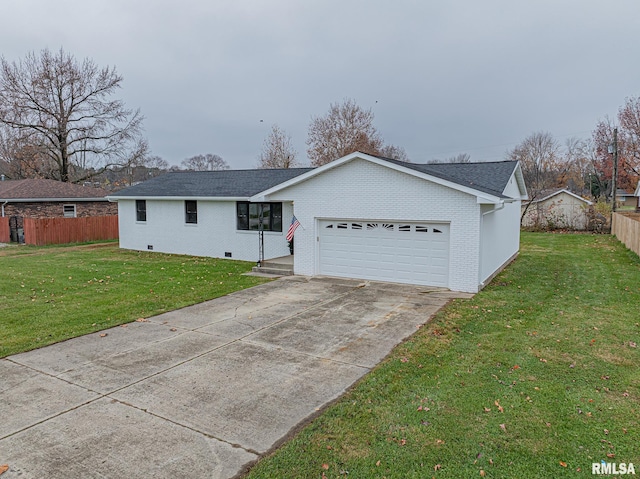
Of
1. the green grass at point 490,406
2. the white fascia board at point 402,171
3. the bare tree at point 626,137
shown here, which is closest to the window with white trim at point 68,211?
the white fascia board at point 402,171

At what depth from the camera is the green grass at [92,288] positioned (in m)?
8.21

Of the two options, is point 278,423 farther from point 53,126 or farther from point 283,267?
point 53,126

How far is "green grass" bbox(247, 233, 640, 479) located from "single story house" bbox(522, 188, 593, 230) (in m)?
22.8

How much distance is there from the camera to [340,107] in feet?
133

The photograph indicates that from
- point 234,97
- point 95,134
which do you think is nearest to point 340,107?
point 234,97

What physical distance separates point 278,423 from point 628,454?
3420 millimetres

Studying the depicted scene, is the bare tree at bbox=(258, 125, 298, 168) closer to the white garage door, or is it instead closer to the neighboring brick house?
the neighboring brick house

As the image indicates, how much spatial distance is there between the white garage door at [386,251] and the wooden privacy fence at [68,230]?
57.6ft

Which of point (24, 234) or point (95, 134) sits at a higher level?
point (95, 134)

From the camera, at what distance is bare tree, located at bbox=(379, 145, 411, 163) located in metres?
44.6

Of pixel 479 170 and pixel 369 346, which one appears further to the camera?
pixel 479 170

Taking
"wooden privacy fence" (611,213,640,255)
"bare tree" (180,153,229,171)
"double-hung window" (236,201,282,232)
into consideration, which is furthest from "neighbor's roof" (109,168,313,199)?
"bare tree" (180,153,229,171)

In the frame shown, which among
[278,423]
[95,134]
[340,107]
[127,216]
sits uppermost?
[340,107]

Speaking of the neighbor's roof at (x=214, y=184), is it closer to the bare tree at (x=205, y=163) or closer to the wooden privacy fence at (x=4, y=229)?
the wooden privacy fence at (x=4, y=229)
